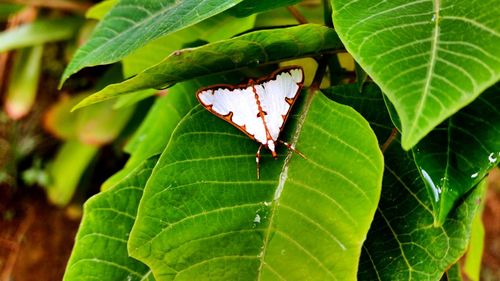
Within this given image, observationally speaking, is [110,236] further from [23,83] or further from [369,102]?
[23,83]

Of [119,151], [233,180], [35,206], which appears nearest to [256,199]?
[233,180]

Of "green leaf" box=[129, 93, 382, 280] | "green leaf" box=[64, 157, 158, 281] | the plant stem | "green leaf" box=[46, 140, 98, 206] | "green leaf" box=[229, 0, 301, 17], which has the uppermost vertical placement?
"green leaf" box=[229, 0, 301, 17]

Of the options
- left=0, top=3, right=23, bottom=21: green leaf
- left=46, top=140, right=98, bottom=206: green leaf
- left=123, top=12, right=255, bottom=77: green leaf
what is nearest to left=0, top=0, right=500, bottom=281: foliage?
left=123, top=12, right=255, bottom=77: green leaf

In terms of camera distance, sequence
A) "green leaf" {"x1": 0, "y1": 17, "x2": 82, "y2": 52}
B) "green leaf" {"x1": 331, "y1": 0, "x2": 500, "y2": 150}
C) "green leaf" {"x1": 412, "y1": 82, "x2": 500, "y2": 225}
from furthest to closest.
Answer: "green leaf" {"x1": 0, "y1": 17, "x2": 82, "y2": 52}, "green leaf" {"x1": 412, "y1": 82, "x2": 500, "y2": 225}, "green leaf" {"x1": 331, "y1": 0, "x2": 500, "y2": 150}

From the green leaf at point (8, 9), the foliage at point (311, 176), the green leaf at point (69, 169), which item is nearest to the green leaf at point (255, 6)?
the foliage at point (311, 176)

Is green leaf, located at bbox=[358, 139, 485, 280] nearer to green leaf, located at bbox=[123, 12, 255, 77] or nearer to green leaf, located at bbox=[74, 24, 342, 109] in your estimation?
green leaf, located at bbox=[74, 24, 342, 109]

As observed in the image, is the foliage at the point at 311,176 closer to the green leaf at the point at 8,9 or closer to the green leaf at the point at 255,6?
the green leaf at the point at 255,6

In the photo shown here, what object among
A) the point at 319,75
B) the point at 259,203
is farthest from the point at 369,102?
the point at 259,203
